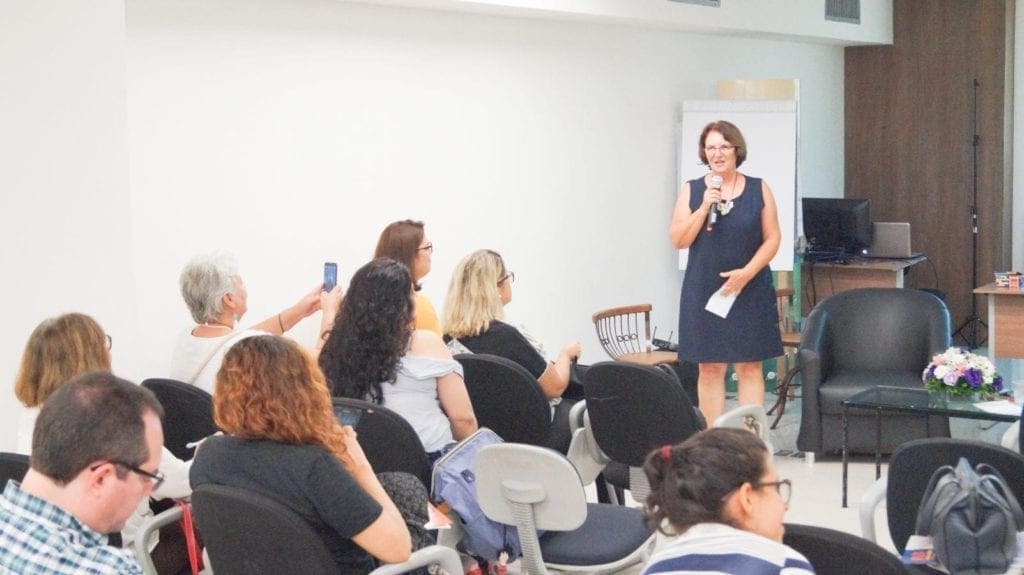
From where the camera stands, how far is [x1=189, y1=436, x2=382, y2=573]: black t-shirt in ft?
9.50

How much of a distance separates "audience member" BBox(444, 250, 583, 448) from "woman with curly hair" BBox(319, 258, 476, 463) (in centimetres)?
87

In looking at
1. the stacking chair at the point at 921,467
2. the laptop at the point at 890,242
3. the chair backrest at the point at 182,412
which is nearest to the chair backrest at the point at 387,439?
the chair backrest at the point at 182,412

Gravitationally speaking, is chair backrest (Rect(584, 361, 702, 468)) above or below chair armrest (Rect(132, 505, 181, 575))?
above

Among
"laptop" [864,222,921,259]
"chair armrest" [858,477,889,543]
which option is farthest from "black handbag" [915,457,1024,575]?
"laptop" [864,222,921,259]

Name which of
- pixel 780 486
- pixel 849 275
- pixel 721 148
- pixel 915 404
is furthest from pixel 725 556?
pixel 849 275

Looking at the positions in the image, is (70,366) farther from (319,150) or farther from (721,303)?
(721,303)

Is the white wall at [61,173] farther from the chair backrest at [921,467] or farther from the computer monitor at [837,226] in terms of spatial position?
the computer monitor at [837,226]

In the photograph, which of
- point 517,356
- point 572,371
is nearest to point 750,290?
point 572,371

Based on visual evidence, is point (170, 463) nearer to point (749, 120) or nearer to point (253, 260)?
point (253, 260)

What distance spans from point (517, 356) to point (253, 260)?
5.84ft

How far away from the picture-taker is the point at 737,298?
20.1ft

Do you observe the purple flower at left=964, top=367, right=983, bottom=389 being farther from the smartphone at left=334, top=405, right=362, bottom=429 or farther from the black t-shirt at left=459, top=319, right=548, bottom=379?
the smartphone at left=334, top=405, right=362, bottom=429

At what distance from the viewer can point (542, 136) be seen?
7.93 m

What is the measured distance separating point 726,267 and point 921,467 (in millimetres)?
2790
